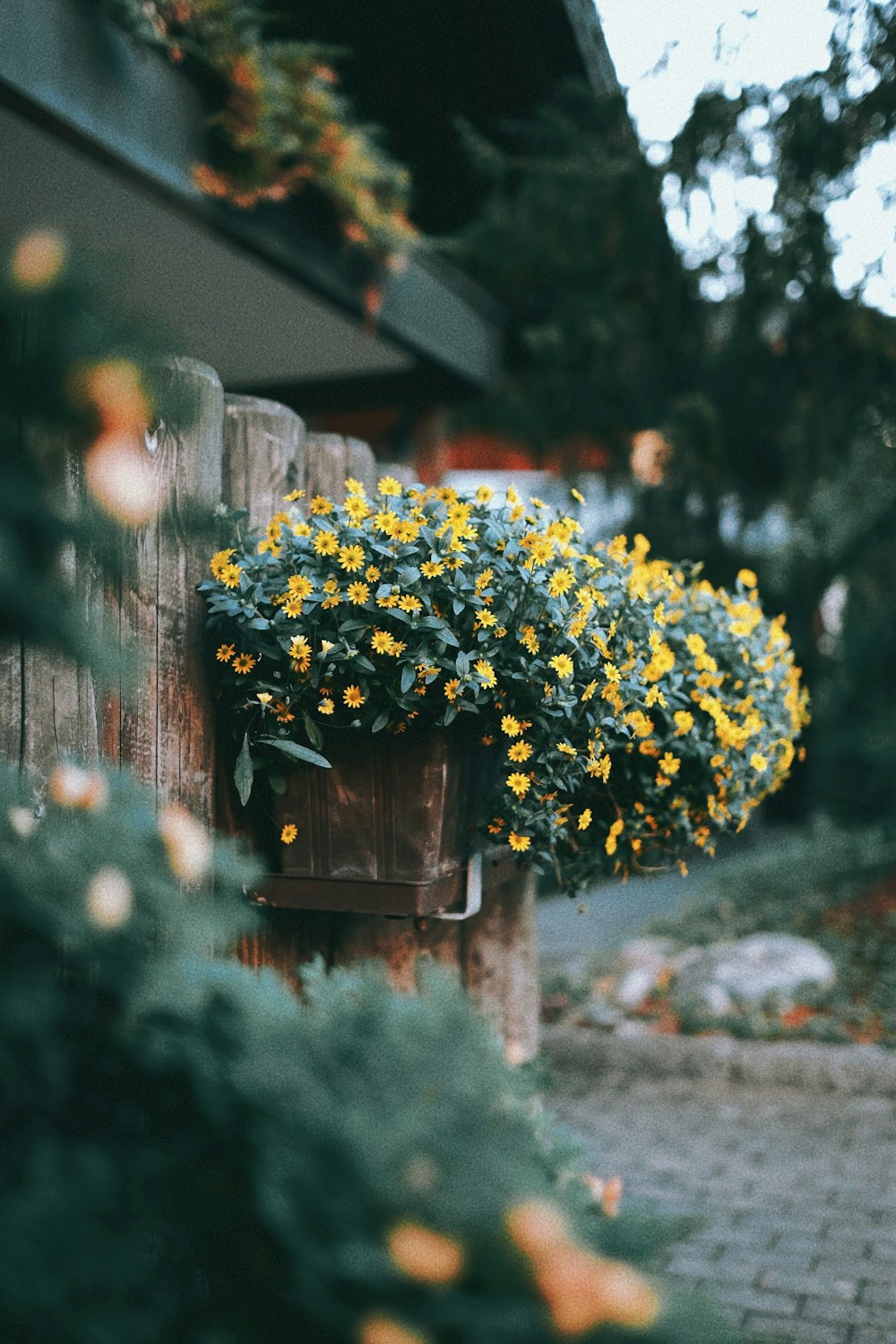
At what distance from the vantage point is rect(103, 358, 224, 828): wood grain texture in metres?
1.65

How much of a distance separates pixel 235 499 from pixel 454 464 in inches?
302

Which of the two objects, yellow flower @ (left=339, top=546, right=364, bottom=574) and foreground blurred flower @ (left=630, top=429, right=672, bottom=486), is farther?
foreground blurred flower @ (left=630, top=429, right=672, bottom=486)

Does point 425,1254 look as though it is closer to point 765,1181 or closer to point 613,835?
point 613,835

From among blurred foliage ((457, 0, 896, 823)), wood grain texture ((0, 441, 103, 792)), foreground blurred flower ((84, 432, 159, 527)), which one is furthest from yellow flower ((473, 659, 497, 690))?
blurred foliage ((457, 0, 896, 823))

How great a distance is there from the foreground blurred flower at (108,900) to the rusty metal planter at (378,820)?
32.4 inches

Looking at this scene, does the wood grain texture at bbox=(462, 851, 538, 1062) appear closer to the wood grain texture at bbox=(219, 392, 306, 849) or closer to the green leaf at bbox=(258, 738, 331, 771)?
the wood grain texture at bbox=(219, 392, 306, 849)

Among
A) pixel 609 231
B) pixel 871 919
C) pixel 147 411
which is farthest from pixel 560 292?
pixel 147 411

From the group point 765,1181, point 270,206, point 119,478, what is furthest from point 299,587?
point 270,206

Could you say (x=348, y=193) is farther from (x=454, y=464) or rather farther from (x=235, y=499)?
(x=454, y=464)

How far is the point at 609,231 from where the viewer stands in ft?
20.0

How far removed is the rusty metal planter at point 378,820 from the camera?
1741mm

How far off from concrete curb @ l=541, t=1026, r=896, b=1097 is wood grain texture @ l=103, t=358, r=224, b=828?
3.25 metres

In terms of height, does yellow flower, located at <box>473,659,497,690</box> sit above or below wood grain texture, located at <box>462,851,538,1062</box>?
above

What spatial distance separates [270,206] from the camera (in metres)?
4.40
